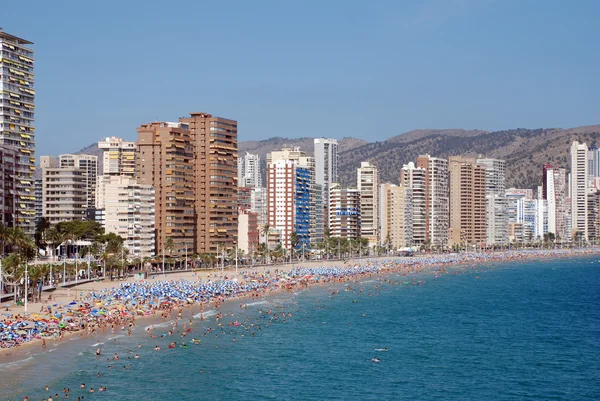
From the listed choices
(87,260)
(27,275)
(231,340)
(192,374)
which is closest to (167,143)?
(87,260)

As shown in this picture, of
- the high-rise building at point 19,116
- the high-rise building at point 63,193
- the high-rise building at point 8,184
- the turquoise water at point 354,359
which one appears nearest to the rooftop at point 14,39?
the high-rise building at point 19,116

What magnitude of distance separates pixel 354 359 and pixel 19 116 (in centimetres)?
9232

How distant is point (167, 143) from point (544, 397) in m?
121

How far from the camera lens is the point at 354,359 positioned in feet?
241

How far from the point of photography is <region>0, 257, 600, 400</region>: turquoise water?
60.8 metres

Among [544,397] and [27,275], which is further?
[27,275]

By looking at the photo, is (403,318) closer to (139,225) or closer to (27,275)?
(27,275)

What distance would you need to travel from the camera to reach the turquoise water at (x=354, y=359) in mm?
60844

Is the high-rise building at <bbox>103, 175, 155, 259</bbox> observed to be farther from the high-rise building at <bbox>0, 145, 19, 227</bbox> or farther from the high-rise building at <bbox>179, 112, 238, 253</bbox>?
the high-rise building at <bbox>0, 145, 19, 227</bbox>

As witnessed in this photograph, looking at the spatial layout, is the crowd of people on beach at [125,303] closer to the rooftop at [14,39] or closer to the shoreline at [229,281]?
the shoreline at [229,281]

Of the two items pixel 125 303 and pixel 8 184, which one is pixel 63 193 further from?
pixel 125 303

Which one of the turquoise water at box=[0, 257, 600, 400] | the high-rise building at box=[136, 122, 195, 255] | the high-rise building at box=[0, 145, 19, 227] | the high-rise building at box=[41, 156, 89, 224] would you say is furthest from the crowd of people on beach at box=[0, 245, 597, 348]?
the high-rise building at box=[41, 156, 89, 224]

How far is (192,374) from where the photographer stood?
6581 centimetres

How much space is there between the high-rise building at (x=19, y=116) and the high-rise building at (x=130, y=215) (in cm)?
1923
